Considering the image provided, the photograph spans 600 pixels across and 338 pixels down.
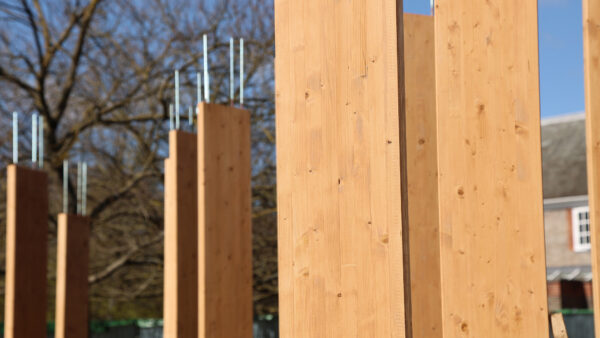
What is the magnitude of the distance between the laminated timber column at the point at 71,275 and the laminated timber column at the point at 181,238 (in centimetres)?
222

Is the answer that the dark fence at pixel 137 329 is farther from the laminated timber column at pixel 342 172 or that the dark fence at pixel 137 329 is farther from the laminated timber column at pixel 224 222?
the laminated timber column at pixel 342 172

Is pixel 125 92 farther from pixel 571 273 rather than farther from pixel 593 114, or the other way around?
pixel 571 273

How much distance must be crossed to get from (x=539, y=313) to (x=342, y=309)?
3.94 feet

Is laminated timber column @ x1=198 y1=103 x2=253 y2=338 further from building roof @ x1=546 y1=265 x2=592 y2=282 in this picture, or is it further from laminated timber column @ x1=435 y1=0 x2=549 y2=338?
building roof @ x1=546 y1=265 x2=592 y2=282

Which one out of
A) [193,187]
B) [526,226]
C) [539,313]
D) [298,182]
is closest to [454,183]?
[526,226]

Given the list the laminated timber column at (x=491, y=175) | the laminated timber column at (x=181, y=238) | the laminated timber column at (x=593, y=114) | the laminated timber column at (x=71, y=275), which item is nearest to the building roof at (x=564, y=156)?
the laminated timber column at (x=71, y=275)

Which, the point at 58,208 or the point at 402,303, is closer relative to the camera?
the point at 402,303

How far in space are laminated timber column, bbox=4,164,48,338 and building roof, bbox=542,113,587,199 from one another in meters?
19.5

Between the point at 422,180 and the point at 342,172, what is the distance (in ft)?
6.97

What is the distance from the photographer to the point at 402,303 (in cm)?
246

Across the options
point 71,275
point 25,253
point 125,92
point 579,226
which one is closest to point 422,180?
point 25,253

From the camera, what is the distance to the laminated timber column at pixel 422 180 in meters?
4.57

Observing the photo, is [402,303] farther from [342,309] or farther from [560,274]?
[560,274]

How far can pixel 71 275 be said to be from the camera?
8.70 meters
